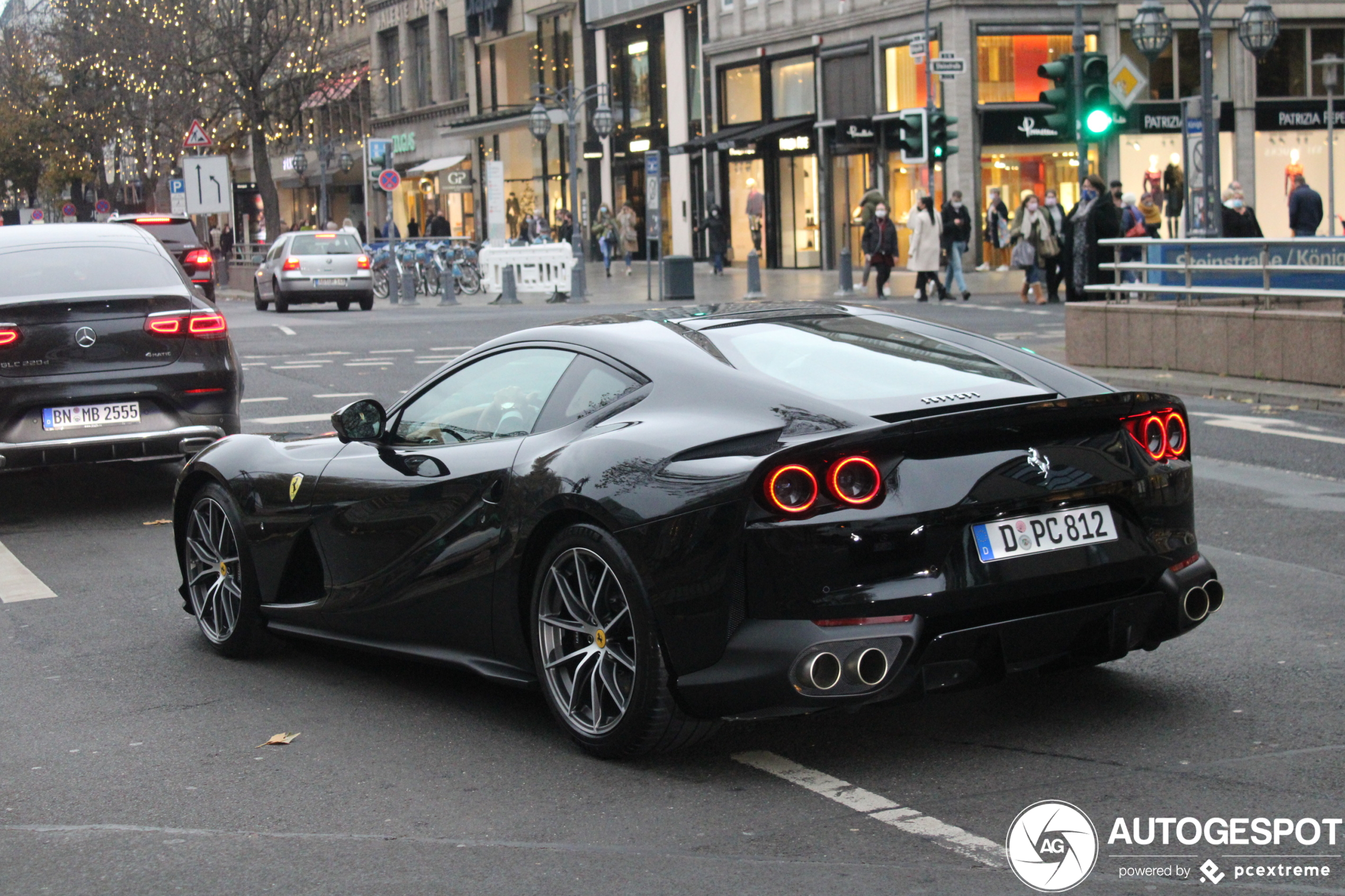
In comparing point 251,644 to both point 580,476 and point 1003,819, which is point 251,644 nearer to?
point 580,476

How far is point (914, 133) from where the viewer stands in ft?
97.4

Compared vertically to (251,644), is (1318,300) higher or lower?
higher

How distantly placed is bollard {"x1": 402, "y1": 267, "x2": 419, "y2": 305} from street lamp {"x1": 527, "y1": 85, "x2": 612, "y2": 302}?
135 inches

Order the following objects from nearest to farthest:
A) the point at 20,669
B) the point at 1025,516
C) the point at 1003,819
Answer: the point at 1003,819
the point at 1025,516
the point at 20,669

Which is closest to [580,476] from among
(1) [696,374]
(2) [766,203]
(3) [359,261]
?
(1) [696,374]

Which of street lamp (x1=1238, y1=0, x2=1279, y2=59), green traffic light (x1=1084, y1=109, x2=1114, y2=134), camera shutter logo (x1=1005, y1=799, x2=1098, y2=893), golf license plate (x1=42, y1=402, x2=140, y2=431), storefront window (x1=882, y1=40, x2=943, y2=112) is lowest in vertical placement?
camera shutter logo (x1=1005, y1=799, x2=1098, y2=893)

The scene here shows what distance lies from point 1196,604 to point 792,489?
139 centimetres

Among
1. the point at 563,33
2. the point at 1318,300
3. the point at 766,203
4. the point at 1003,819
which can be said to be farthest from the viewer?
the point at 563,33

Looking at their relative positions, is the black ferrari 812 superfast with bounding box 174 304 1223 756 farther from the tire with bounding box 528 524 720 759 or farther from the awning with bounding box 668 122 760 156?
the awning with bounding box 668 122 760 156

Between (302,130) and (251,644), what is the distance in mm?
77880

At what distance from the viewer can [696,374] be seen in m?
5.16

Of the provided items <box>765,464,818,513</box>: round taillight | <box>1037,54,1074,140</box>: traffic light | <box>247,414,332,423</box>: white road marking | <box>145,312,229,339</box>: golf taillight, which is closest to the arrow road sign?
<box>1037,54,1074,140</box>: traffic light

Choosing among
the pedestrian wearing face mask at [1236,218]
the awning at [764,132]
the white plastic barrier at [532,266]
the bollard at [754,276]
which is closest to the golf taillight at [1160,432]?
the pedestrian wearing face mask at [1236,218]

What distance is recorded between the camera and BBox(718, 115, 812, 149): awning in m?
46.5
